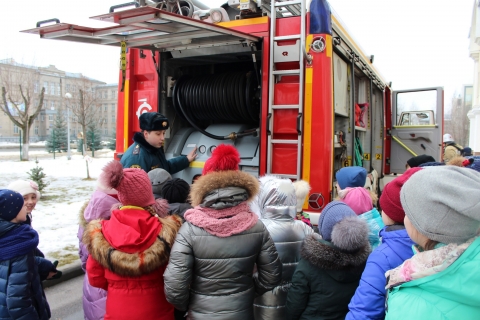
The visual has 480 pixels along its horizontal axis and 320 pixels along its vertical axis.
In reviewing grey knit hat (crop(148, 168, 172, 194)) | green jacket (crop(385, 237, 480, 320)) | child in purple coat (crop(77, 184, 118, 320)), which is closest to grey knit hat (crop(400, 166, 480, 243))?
green jacket (crop(385, 237, 480, 320))

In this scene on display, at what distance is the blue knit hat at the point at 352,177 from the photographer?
3.01 m

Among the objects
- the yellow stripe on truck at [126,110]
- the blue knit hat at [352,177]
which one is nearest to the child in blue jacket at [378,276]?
the blue knit hat at [352,177]

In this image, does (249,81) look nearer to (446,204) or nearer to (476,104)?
(446,204)

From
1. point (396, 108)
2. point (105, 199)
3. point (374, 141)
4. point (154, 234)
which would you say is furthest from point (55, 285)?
point (396, 108)

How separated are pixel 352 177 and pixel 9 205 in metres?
2.37

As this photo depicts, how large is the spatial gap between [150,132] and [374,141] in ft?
15.1

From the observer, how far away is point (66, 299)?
152 inches

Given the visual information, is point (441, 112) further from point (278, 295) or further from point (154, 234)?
point (154, 234)

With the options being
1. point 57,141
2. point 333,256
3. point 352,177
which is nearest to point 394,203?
point 333,256

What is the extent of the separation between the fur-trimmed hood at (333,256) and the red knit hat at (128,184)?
0.93 metres

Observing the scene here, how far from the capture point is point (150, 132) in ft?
12.7

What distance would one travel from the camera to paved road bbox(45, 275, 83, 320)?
352cm

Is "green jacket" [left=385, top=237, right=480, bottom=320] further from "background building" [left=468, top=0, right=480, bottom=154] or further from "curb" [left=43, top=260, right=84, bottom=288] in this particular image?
"background building" [left=468, top=0, right=480, bottom=154]

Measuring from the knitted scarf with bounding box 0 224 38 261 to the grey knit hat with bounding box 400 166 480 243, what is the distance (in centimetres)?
202
